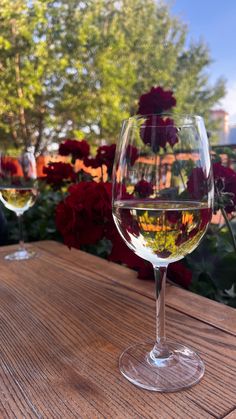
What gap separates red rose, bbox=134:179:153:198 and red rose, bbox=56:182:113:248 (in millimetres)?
192

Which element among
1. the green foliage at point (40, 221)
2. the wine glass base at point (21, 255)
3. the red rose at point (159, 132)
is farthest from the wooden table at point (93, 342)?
the green foliage at point (40, 221)

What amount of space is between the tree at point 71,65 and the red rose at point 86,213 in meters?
5.15

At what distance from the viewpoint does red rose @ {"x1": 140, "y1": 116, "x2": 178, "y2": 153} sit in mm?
380

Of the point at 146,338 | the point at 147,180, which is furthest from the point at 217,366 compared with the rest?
the point at 147,180

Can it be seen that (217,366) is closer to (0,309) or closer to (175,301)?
(175,301)

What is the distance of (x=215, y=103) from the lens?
10.6 meters

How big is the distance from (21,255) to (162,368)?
1.75ft

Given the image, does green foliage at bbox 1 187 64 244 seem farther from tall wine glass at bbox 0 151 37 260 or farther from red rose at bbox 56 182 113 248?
red rose at bbox 56 182 113 248

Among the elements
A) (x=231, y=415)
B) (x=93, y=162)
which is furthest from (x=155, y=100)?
(x=231, y=415)

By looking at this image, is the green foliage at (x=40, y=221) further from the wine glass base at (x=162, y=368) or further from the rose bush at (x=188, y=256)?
the wine glass base at (x=162, y=368)

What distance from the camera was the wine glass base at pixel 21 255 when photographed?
809 mm

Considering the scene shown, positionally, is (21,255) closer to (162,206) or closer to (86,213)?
(86,213)

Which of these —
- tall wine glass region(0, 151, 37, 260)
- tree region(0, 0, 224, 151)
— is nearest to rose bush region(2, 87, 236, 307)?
tall wine glass region(0, 151, 37, 260)

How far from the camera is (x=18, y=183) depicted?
0.82 m
